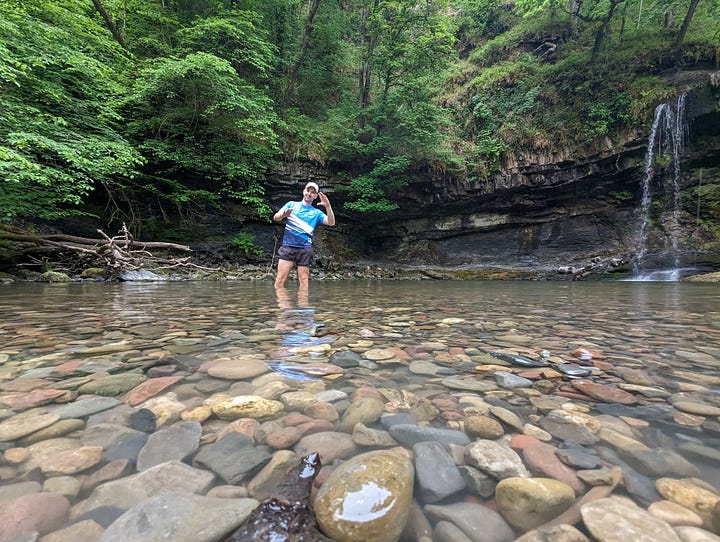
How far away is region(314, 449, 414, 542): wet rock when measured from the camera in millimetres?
679

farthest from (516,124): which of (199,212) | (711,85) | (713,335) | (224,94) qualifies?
(713,335)

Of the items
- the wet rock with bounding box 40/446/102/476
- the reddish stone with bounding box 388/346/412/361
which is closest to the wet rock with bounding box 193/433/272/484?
the wet rock with bounding box 40/446/102/476

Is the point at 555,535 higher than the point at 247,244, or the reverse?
the point at 247,244

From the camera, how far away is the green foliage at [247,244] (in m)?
14.1

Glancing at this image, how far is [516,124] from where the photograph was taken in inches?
621

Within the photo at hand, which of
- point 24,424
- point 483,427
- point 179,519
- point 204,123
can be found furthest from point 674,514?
point 204,123

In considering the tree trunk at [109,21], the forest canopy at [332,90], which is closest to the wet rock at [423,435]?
the forest canopy at [332,90]

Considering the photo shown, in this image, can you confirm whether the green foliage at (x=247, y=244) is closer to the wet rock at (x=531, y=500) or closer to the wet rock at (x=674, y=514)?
the wet rock at (x=531, y=500)

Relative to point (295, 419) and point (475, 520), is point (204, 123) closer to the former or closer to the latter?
point (295, 419)

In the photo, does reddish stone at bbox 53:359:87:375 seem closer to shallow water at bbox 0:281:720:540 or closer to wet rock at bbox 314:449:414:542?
shallow water at bbox 0:281:720:540

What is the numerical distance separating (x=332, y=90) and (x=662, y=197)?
15789mm

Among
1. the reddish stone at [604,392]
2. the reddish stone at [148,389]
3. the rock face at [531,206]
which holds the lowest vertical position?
the reddish stone at [604,392]

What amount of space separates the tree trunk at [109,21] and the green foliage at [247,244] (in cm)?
733

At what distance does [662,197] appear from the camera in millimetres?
14188
